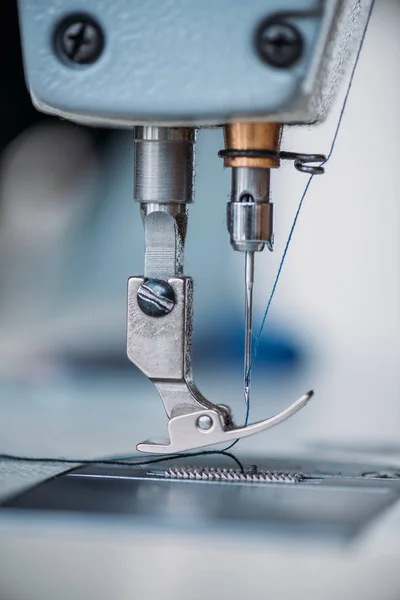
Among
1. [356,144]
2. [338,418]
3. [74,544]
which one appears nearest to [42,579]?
[74,544]

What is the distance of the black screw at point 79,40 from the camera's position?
2.30 ft

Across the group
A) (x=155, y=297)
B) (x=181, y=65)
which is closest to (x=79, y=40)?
(x=181, y=65)

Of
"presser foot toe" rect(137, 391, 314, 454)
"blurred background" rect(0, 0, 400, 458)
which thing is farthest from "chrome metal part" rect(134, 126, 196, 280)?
"blurred background" rect(0, 0, 400, 458)

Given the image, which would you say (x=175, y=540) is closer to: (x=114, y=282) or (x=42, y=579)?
(x=42, y=579)

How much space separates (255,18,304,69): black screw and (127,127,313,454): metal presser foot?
134 mm

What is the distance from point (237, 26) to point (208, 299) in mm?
733

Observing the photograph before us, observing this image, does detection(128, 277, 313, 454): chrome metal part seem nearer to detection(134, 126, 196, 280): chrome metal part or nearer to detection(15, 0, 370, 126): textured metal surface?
detection(134, 126, 196, 280): chrome metal part

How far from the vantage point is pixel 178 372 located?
821 millimetres

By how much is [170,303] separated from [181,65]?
20 cm

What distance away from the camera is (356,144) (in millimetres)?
1395

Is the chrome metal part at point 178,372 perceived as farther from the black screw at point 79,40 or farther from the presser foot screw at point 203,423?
the black screw at point 79,40

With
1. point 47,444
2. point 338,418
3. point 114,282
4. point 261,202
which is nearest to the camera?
point 261,202

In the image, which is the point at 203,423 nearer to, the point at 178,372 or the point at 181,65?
the point at 178,372

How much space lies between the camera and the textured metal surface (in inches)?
26.4
